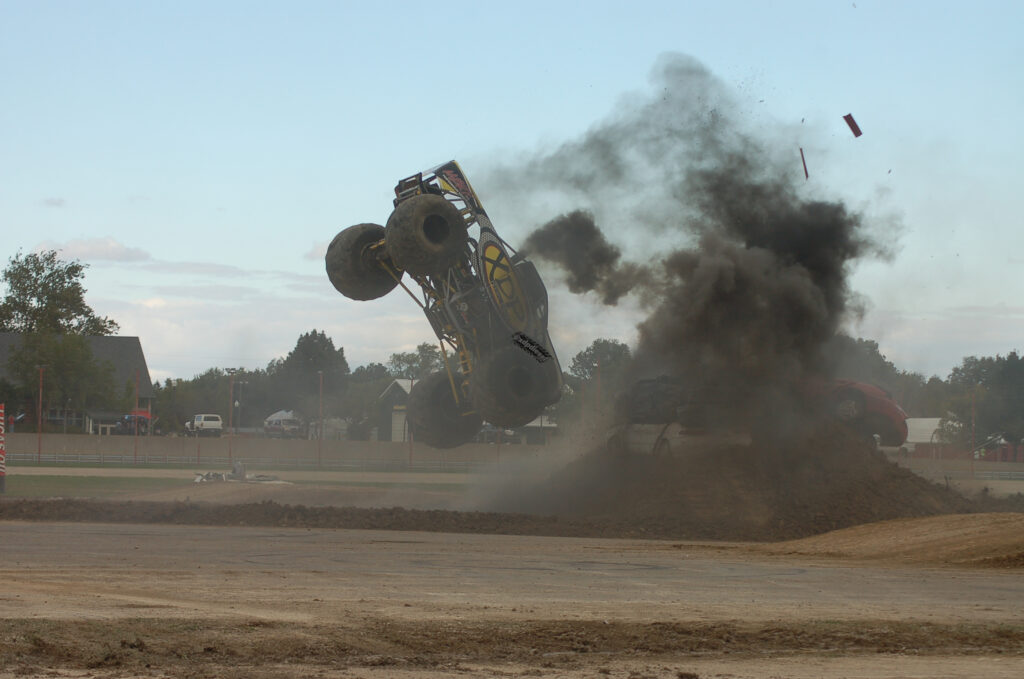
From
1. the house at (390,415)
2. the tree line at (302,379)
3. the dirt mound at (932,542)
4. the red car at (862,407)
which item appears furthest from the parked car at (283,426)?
the dirt mound at (932,542)

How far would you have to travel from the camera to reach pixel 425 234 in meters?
27.2

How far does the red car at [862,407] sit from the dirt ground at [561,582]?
1563 millimetres

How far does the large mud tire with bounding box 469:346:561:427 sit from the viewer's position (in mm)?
28172

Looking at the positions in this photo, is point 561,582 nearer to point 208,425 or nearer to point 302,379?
point 208,425

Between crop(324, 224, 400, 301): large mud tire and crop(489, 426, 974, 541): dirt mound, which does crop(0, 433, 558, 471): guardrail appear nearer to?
crop(489, 426, 974, 541): dirt mound

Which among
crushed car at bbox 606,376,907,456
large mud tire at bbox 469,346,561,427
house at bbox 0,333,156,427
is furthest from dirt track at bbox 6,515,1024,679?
house at bbox 0,333,156,427

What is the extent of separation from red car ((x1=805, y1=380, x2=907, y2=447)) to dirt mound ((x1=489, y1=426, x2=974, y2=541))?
0.86 m

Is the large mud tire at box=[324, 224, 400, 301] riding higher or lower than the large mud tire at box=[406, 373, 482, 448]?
higher

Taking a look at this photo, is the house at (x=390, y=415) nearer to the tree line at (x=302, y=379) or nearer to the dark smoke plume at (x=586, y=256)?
the tree line at (x=302, y=379)

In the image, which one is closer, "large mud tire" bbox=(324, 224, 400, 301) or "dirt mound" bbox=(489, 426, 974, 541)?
"dirt mound" bbox=(489, 426, 974, 541)

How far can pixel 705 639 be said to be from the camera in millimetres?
12188

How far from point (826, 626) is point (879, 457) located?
64.2 ft

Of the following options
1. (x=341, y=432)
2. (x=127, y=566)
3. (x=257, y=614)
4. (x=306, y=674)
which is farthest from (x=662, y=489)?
(x=341, y=432)

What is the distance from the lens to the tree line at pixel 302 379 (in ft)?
166
